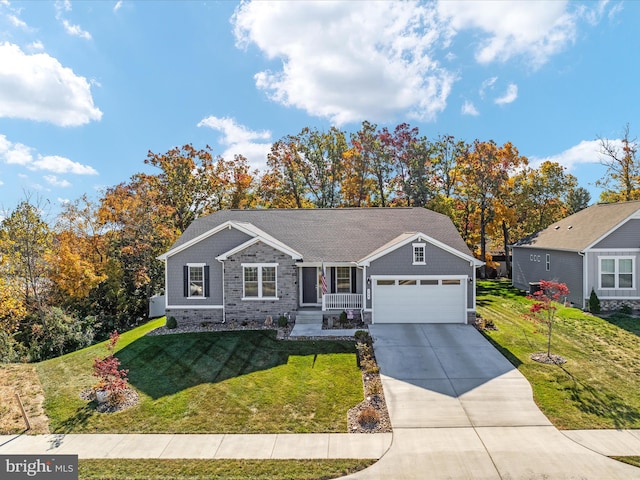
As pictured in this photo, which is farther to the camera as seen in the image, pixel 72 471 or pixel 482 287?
pixel 482 287

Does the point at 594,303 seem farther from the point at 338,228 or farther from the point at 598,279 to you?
the point at 338,228

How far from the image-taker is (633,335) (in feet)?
54.0

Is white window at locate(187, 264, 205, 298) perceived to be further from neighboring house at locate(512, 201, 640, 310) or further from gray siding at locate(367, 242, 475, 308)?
neighboring house at locate(512, 201, 640, 310)

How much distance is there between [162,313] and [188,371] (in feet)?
37.1

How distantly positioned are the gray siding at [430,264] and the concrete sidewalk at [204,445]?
982 cm

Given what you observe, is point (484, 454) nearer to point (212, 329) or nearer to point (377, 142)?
point (212, 329)

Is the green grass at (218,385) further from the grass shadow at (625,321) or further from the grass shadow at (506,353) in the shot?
the grass shadow at (625,321)

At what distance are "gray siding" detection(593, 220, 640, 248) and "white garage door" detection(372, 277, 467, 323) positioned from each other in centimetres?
961

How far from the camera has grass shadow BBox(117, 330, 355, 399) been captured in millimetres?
12750

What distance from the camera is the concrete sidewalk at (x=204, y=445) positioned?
336 inches

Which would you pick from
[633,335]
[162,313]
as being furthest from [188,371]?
[633,335]

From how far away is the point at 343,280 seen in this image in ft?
67.3

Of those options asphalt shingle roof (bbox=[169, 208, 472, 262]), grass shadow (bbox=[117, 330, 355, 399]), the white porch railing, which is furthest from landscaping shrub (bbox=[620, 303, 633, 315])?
grass shadow (bbox=[117, 330, 355, 399])

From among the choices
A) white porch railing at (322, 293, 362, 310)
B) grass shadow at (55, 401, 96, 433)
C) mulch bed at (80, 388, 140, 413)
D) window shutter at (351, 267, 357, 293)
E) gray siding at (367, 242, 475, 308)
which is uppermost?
gray siding at (367, 242, 475, 308)
